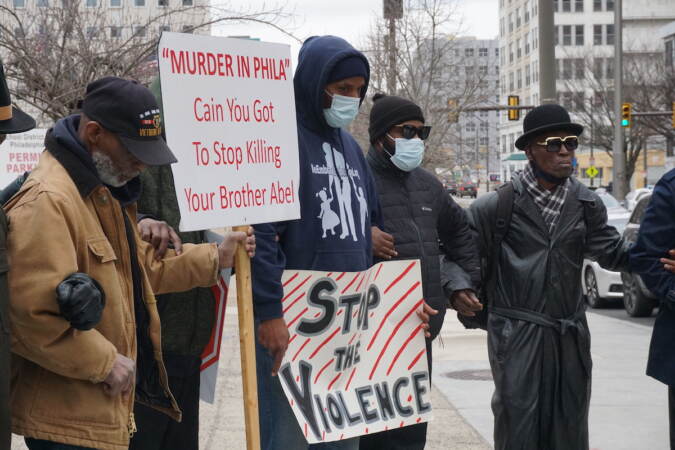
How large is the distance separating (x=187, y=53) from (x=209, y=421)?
405 centimetres

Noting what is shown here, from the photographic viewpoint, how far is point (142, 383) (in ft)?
11.1

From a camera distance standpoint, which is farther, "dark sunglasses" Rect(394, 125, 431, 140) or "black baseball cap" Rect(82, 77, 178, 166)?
"dark sunglasses" Rect(394, 125, 431, 140)

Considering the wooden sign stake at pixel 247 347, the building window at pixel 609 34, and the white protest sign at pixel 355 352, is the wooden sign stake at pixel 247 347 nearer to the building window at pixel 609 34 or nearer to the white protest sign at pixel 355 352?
the white protest sign at pixel 355 352

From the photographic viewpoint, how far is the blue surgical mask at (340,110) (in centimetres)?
416

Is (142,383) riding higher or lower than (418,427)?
higher

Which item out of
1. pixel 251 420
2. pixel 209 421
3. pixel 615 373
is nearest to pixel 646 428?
pixel 615 373

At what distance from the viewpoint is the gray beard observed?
3064mm

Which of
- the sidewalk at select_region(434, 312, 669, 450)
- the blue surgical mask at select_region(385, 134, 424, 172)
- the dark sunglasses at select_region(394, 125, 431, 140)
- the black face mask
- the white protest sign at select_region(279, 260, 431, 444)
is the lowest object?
the sidewalk at select_region(434, 312, 669, 450)

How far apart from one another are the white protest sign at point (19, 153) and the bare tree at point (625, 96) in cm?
4274

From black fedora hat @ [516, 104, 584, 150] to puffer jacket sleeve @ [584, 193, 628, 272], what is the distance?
1.17 feet

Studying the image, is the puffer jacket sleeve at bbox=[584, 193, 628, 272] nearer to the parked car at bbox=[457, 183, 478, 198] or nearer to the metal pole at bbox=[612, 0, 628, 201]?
the metal pole at bbox=[612, 0, 628, 201]

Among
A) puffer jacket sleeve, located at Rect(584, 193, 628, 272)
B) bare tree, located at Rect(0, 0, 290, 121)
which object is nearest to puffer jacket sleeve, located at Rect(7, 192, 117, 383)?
puffer jacket sleeve, located at Rect(584, 193, 628, 272)

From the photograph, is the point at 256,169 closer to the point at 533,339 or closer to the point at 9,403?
the point at 9,403

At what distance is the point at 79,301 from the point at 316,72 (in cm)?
181
